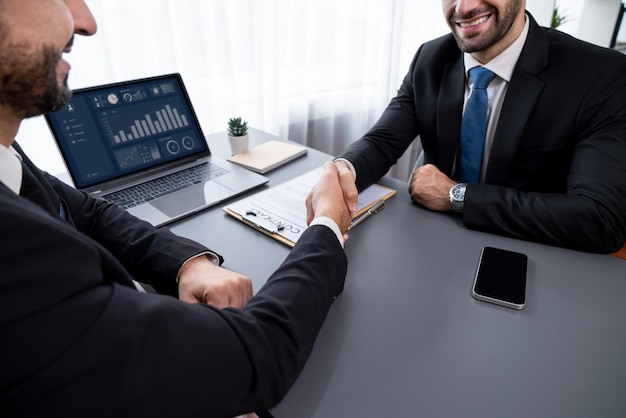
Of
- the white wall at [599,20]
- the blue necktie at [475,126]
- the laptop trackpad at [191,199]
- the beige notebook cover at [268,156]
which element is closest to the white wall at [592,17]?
the white wall at [599,20]

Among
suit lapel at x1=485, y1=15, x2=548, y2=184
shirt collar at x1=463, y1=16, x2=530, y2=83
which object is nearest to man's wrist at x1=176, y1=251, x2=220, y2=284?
suit lapel at x1=485, y1=15, x2=548, y2=184

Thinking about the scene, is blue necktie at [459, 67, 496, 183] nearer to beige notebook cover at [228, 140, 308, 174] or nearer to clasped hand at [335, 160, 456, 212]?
clasped hand at [335, 160, 456, 212]

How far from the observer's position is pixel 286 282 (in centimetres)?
63

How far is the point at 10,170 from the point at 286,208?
59 cm

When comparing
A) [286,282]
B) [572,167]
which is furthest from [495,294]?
[572,167]

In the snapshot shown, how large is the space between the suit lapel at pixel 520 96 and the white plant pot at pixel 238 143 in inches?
31.5

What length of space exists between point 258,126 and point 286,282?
4.81 feet

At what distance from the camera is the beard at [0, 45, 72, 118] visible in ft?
1.69

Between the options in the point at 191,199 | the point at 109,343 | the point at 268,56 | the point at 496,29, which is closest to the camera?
the point at 109,343

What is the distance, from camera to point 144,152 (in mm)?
1188

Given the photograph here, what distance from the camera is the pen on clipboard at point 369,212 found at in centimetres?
97

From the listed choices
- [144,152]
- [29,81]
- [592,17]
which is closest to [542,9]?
[592,17]

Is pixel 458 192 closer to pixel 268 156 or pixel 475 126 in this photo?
pixel 475 126

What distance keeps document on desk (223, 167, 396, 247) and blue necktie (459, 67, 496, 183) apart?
325mm
